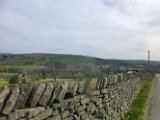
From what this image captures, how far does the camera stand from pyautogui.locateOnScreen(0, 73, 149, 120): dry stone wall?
142 inches

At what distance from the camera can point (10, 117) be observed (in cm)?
351

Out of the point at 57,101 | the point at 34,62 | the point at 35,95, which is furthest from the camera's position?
the point at 34,62

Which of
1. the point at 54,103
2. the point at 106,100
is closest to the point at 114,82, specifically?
the point at 106,100

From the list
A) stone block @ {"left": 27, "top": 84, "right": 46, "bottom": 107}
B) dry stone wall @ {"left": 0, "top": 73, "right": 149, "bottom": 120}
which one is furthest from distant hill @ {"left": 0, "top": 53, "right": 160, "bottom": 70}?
stone block @ {"left": 27, "top": 84, "right": 46, "bottom": 107}

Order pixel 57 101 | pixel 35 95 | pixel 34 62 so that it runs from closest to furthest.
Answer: pixel 35 95
pixel 57 101
pixel 34 62

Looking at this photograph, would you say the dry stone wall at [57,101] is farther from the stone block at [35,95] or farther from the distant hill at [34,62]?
the distant hill at [34,62]

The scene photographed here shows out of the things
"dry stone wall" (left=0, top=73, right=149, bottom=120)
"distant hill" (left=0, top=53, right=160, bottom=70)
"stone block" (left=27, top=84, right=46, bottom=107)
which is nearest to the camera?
"dry stone wall" (left=0, top=73, right=149, bottom=120)

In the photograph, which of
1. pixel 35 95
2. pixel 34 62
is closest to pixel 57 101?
pixel 35 95

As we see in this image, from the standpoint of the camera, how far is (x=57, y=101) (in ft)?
15.7

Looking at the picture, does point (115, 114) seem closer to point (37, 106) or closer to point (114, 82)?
point (114, 82)

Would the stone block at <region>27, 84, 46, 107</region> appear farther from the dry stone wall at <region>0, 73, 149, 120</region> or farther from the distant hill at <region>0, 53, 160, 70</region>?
the distant hill at <region>0, 53, 160, 70</region>

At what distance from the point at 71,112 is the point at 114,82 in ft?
14.9

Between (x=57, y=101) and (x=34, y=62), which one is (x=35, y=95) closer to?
(x=57, y=101)

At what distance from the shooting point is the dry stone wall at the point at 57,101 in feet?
11.8
